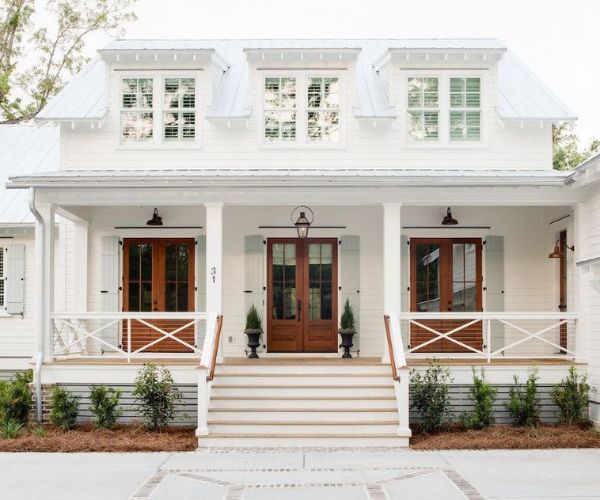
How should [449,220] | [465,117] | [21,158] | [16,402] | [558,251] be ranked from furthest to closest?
1. [21,158]
2. [465,117]
3. [449,220]
4. [558,251]
5. [16,402]

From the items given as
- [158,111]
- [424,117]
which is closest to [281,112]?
[158,111]

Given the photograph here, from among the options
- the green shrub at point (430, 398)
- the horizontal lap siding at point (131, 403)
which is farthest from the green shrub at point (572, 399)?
the horizontal lap siding at point (131, 403)

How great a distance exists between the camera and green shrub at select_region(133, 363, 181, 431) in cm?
1133

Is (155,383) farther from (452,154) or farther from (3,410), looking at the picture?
(452,154)

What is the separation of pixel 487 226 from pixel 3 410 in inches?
347

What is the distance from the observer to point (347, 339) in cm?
1391

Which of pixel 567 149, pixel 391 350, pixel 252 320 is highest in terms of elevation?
pixel 567 149

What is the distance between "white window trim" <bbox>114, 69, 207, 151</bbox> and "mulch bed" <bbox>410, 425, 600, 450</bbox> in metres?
6.64

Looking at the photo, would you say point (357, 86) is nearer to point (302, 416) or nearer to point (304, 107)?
point (304, 107)

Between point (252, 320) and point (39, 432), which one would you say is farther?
point (252, 320)

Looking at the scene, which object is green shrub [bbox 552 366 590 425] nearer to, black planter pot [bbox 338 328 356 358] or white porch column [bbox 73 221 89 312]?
black planter pot [bbox 338 328 356 358]

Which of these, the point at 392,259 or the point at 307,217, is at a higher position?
the point at 307,217

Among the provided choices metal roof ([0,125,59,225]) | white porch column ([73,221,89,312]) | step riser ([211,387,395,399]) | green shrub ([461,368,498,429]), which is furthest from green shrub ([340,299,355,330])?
metal roof ([0,125,59,225])

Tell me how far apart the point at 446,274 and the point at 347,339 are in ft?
7.55
